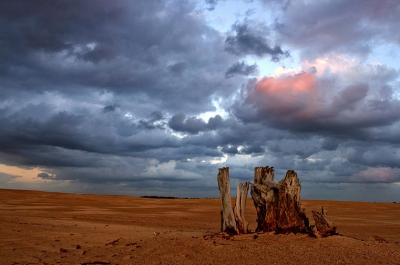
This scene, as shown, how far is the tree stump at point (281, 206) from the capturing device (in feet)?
36.3

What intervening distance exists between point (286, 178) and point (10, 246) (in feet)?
31.3

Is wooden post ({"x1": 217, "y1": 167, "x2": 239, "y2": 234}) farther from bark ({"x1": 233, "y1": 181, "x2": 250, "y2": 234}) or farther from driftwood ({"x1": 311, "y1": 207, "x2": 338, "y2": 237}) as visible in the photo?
driftwood ({"x1": 311, "y1": 207, "x2": 338, "y2": 237})

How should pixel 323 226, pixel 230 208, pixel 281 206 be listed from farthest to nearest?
1. pixel 230 208
2. pixel 281 206
3. pixel 323 226

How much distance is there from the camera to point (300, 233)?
1088 cm

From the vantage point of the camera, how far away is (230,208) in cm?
1196

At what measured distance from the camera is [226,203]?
12031 millimetres

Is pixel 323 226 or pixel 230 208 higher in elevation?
pixel 230 208

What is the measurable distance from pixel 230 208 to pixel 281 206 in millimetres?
1781

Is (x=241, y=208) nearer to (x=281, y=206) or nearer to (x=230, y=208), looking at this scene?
(x=230, y=208)

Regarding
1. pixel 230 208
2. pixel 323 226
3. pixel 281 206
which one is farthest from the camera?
pixel 230 208

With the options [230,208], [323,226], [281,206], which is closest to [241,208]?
[230,208]

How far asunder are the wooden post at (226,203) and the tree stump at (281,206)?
91cm

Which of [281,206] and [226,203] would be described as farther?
[226,203]

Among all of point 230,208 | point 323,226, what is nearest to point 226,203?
point 230,208
